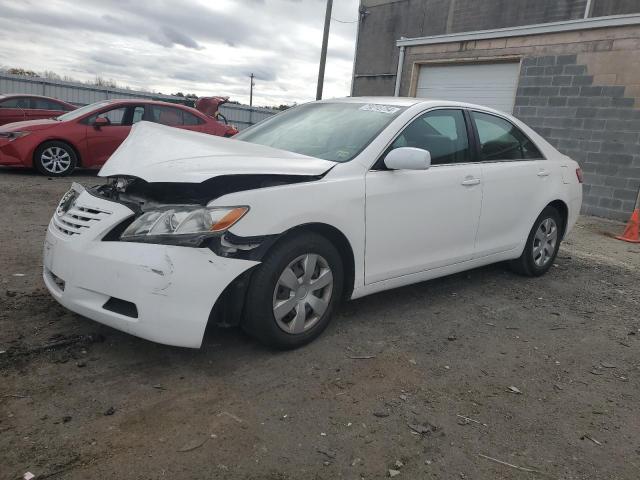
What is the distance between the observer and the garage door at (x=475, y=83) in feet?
36.9

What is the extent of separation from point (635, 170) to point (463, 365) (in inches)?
310

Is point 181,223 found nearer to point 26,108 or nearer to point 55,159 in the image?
point 55,159

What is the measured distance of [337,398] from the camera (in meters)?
2.71

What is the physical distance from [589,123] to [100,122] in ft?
29.7

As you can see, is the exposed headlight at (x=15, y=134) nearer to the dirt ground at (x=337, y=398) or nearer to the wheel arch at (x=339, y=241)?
the dirt ground at (x=337, y=398)

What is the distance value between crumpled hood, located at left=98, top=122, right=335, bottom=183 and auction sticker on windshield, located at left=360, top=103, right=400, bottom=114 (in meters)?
0.82

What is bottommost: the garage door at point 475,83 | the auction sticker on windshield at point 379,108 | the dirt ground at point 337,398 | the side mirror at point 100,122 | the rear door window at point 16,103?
the dirt ground at point 337,398

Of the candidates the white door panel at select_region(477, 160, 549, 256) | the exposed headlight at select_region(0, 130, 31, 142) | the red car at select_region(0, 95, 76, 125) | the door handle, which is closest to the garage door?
the white door panel at select_region(477, 160, 549, 256)

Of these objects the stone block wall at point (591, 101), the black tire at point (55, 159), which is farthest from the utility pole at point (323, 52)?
the black tire at point (55, 159)

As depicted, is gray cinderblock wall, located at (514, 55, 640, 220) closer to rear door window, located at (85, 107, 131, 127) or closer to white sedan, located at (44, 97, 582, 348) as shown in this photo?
white sedan, located at (44, 97, 582, 348)

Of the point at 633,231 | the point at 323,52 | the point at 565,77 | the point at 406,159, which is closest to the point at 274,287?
the point at 406,159

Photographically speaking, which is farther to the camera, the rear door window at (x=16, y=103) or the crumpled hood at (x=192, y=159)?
the rear door window at (x=16, y=103)

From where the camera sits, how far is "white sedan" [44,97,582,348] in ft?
8.77

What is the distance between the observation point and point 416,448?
2.35 m
